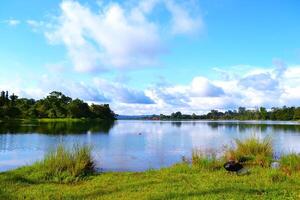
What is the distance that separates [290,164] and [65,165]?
7.78 meters

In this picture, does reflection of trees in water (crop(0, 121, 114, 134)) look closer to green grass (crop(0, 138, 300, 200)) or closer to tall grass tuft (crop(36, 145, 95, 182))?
tall grass tuft (crop(36, 145, 95, 182))

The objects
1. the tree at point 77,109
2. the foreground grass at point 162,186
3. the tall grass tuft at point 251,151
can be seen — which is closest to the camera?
the foreground grass at point 162,186

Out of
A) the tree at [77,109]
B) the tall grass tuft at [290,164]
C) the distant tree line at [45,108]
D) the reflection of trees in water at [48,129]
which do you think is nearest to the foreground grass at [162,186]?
the tall grass tuft at [290,164]

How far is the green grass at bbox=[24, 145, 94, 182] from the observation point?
12.6m

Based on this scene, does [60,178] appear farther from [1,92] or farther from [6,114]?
[1,92]

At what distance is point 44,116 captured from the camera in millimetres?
117562

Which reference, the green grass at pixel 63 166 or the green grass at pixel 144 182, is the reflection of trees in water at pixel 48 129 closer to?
the green grass at pixel 63 166

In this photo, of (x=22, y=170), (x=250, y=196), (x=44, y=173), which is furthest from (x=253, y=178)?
(x=22, y=170)

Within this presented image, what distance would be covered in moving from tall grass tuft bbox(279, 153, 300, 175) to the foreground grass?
1.79 ft

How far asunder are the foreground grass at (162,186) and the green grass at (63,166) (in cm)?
33

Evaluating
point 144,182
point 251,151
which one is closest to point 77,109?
point 251,151

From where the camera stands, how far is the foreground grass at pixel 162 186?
959 centimetres

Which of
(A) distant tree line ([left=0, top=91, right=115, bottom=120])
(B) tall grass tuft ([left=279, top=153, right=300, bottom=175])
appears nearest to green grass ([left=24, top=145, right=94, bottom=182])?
(B) tall grass tuft ([left=279, top=153, right=300, bottom=175])

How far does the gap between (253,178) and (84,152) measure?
5738mm
